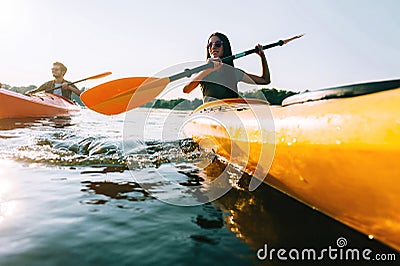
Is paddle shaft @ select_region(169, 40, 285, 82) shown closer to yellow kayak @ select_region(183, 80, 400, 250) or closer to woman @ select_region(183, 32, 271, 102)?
woman @ select_region(183, 32, 271, 102)

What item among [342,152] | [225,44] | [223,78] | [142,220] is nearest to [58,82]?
[225,44]

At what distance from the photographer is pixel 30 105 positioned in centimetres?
950

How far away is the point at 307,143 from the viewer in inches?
75.2

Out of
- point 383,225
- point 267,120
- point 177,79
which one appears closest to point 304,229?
point 383,225

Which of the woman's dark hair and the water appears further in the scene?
the woman's dark hair

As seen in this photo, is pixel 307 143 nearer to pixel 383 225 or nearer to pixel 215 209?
pixel 383 225

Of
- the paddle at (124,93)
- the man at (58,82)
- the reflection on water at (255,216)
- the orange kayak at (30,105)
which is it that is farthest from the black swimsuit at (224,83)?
the man at (58,82)

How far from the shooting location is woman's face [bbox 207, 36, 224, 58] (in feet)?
17.0

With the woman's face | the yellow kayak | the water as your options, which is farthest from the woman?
the yellow kayak

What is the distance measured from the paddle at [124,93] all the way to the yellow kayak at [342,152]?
2.05m

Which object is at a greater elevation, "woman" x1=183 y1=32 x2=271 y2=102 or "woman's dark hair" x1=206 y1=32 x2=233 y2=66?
"woman's dark hair" x1=206 y1=32 x2=233 y2=66

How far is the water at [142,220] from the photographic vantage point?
1.63 m

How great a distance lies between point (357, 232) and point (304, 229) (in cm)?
33

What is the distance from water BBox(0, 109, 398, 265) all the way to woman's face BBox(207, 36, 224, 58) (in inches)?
100
